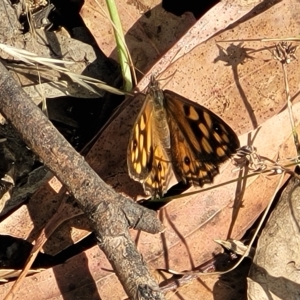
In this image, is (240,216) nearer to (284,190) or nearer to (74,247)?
(284,190)

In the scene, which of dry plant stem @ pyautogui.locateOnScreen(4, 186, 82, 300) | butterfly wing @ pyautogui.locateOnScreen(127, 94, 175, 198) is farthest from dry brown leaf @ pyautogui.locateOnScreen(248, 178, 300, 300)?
dry plant stem @ pyautogui.locateOnScreen(4, 186, 82, 300)

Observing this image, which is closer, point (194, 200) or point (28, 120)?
point (28, 120)

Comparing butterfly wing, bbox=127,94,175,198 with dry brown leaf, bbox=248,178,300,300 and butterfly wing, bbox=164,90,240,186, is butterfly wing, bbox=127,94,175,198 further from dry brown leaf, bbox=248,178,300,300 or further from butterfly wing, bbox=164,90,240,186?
dry brown leaf, bbox=248,178,300,300

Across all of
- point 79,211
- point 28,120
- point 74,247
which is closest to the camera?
point 28,120

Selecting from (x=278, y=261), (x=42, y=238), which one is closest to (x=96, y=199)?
(x=42, y=238)

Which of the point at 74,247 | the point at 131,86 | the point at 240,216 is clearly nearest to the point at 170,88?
the point at 131,86

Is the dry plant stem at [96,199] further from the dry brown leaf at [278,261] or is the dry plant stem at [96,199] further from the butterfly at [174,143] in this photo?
the dry brown leaf at [278,261]

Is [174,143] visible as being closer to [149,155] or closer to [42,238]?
[149,155]
